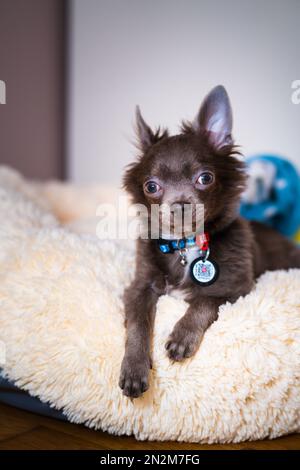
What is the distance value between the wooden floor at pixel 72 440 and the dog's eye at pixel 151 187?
96 cm

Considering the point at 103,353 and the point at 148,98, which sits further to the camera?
the point at 148,98

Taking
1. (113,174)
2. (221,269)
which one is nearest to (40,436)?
(221,269)

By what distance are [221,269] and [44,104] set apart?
337 centimetres

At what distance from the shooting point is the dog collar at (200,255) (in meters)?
1.88

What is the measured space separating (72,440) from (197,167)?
114 cm

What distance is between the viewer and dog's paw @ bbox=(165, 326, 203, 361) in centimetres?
163

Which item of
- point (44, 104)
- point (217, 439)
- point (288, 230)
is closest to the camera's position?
point (217, 439)

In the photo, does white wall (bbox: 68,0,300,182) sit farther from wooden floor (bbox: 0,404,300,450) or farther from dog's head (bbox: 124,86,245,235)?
wooden floor (bbox: 0,404,300,450)

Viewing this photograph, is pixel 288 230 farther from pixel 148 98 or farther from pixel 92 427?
pixel 92 427

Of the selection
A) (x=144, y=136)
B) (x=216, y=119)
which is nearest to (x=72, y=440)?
(x=144, y=136)

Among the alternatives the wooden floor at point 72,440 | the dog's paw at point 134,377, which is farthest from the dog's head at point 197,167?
the wooden floor at point 72,440

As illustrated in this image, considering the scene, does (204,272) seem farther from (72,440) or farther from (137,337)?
(72,440)

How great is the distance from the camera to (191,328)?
5.51ft

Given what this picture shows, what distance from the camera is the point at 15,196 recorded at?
2746 millimetres
